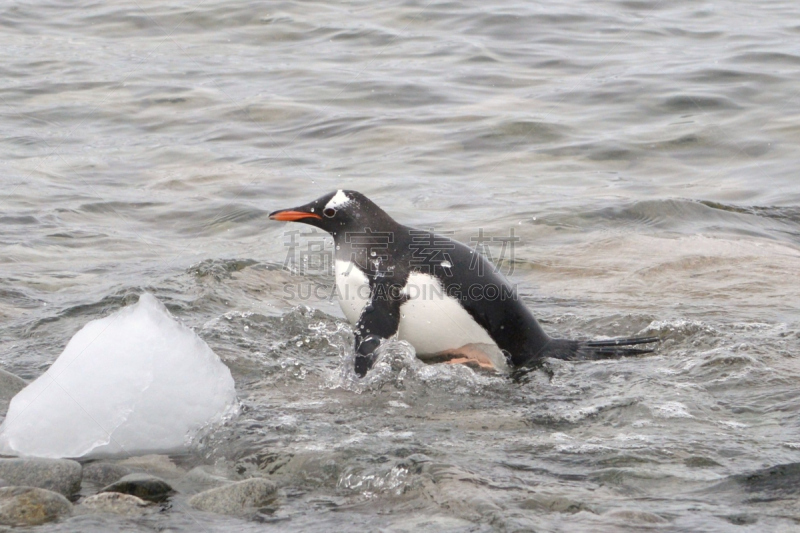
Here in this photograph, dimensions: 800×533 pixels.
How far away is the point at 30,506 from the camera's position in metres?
3.28

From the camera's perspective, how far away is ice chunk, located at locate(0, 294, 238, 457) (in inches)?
156

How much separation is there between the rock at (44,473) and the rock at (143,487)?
0.13 meters

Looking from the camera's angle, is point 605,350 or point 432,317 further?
point 605,350

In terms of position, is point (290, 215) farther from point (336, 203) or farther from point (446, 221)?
point (446, 221)

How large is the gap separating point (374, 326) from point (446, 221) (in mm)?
3716

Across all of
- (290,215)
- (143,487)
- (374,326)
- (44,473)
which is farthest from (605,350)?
(44,473)

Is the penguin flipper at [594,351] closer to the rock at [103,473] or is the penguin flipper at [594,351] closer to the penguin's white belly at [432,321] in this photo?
the penguin's white belly at [432,321]

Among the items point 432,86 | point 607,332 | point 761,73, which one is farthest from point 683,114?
point 607,332

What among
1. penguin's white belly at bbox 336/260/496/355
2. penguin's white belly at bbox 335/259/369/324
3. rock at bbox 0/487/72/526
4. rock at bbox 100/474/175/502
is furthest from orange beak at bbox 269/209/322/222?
rock at bbox 0/487/72/526

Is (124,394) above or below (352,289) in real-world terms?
below

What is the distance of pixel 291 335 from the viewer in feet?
18.8

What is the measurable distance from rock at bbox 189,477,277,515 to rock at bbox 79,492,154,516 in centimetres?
18

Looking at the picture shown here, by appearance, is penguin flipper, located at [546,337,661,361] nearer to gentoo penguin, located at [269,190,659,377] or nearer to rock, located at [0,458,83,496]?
gentoo penguin, located at [269,190,659,377]

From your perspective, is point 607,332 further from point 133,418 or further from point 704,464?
point 133,418
